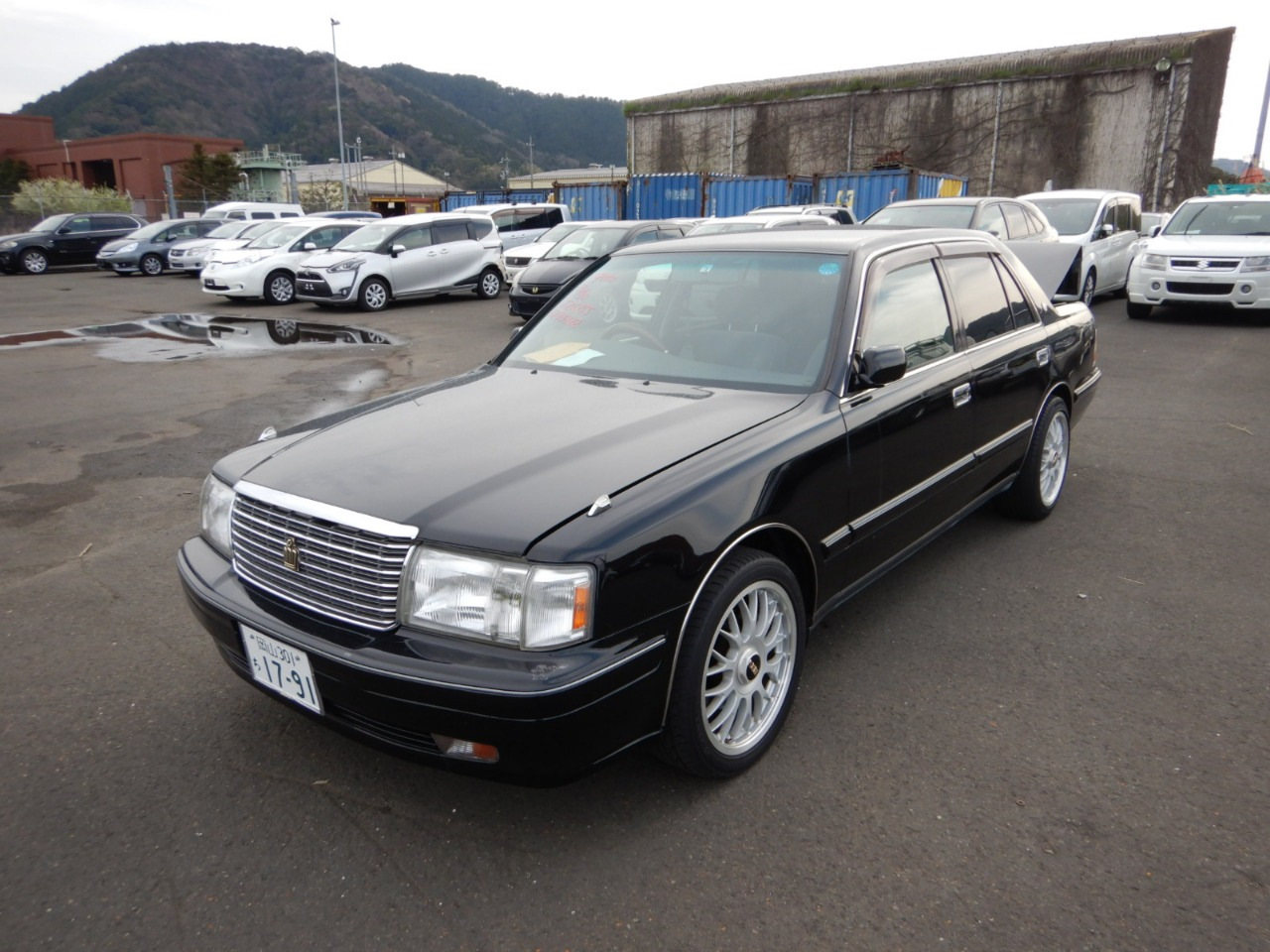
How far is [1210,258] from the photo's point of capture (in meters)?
11.4

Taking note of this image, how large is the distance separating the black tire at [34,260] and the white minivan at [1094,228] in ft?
81.0

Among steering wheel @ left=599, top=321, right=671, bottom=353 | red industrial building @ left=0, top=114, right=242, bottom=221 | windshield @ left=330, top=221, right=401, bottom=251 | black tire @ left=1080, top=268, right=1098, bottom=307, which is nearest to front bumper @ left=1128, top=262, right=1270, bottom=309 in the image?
black tire @ left=1080, top=268, right=1098, bottom=307

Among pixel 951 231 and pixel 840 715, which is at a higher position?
pixel 951 231

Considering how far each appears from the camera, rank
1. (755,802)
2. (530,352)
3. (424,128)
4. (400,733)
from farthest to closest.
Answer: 1. (424,128)
2. (530,352)
3. (755,802)
4. (400,733)

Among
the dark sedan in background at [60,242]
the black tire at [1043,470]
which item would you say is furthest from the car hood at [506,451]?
the dark sedan in background at [60,242]

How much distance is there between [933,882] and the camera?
91.6 inches

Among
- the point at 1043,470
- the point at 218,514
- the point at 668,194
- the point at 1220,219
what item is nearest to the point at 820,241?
the point at 1043,470

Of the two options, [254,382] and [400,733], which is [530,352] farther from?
[254,382]

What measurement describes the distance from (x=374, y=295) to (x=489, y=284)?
2644 millimetres

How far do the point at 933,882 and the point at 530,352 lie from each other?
2.59m

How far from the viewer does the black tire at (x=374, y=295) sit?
15383 mm

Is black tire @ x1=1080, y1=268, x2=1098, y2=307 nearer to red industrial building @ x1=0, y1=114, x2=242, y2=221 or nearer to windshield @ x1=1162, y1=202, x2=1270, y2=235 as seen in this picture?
windshield @ x1=1162, y1=202, x2=1270, y2=235

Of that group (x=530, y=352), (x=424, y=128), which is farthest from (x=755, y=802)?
(x=424, y=128)

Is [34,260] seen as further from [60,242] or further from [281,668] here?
[281,668]
